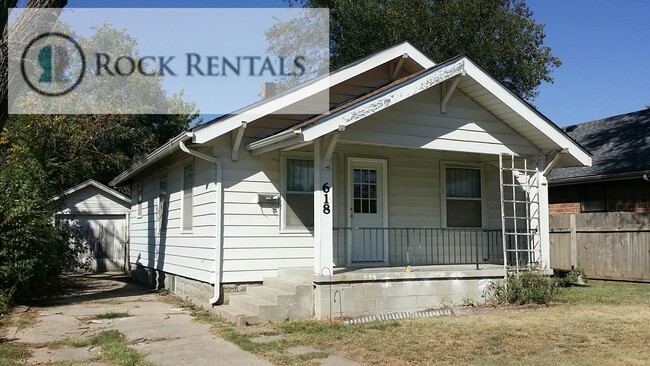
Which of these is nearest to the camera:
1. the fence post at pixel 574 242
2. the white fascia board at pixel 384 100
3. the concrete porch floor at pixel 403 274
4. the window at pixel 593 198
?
the white fascia board at pixel 384 100

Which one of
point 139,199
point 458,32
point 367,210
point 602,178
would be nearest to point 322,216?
point 367,210

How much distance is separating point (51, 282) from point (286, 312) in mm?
8159

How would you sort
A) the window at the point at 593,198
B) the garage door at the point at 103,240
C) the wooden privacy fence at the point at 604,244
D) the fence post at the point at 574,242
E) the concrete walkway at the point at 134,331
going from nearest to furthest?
the concrete walkway at the point at 134,331
the wooden privacy fence at the point at 604,244
the fence post at the point at 574,242
the window at the point at 593,198
the garage door at the point at 103,240

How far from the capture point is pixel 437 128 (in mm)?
10586

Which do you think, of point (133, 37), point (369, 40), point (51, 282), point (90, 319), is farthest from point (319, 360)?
point (133, 37)

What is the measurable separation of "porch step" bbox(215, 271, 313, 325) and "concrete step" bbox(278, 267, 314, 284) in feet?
0.20

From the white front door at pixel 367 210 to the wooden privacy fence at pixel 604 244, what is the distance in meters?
6.40

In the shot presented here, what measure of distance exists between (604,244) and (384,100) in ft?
27.7

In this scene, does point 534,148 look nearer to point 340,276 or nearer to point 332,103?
point 332,103

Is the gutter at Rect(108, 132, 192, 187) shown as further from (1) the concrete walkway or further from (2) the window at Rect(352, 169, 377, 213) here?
(2) the window at Rect(352, 169, 377, 213)

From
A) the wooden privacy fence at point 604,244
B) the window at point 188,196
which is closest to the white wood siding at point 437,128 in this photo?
the window at point 188,196

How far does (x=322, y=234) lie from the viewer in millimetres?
9258

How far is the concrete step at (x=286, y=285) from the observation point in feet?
30.1

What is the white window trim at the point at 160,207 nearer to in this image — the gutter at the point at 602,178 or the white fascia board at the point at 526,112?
the white fascia board at the point at 526,112
